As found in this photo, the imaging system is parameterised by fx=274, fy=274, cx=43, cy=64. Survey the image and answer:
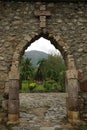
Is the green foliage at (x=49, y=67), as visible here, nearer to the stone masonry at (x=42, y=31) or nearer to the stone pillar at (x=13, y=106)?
the stone masonry at (x=42, y=31)

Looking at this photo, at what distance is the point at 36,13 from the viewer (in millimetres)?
9062

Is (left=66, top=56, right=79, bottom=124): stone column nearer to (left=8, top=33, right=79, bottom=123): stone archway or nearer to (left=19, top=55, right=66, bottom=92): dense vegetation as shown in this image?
(left=8, top=33, right=79, bottom=123): stone archway

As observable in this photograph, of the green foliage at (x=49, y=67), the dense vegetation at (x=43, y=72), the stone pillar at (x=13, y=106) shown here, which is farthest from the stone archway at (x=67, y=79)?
the green foliage at (x=49, y=67)

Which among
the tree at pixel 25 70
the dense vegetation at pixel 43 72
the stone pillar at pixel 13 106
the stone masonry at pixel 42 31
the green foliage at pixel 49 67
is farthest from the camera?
the green foliage at pixel 49 67

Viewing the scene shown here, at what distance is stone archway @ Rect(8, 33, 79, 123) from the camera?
8.32m

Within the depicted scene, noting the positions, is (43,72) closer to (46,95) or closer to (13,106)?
(46,95)

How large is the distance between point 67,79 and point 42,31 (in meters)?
1.78

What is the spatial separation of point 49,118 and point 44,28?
3.08 m

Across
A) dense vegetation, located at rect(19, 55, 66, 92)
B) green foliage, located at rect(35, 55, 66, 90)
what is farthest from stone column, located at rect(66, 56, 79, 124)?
green foliage, located at rect(35, 55, 66, 90)

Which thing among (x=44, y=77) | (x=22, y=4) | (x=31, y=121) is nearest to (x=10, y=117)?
(x=31, y=121)

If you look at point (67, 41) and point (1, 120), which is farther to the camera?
point (67, 41)

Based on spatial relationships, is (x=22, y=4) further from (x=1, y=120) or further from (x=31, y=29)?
(x=1, y=120)

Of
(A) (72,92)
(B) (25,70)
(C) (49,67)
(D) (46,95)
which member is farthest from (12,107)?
(C) (49,67)

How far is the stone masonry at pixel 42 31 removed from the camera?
887 cm
